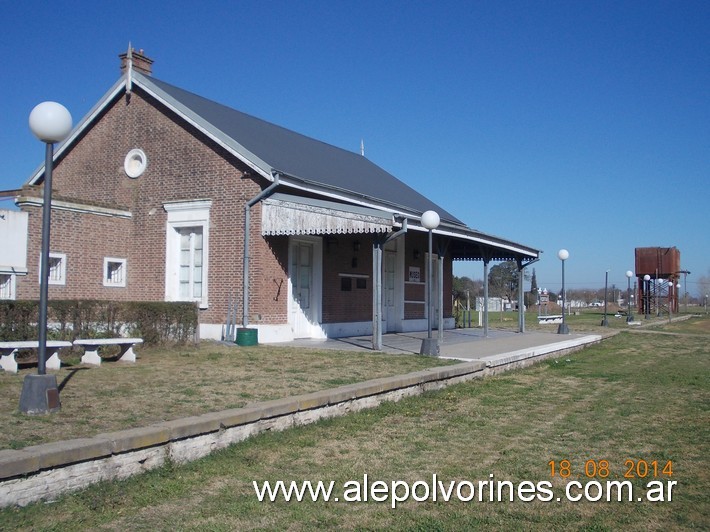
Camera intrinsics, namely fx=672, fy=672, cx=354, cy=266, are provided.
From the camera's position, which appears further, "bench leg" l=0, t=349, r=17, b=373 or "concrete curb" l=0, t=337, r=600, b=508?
"bench leg" l=0, t=349, r=17, b=373

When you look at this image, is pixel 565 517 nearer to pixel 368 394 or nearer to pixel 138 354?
pixel 368 394

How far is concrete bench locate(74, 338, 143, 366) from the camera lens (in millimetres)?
9633

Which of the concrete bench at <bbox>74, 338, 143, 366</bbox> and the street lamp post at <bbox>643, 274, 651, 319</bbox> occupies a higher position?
the street lamp post at <bbox>643, 274, 651, 319</bbox>

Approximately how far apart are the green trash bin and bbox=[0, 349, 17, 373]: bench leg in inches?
198

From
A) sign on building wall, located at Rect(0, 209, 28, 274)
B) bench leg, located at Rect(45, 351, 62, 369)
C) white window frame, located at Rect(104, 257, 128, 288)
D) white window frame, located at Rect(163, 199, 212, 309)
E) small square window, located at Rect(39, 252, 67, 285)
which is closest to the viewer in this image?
bench leg, located at Rect(45, 351, 62, 369)

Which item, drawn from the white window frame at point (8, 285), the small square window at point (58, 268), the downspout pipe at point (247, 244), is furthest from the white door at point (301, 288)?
the white window frame at point (8, 285)

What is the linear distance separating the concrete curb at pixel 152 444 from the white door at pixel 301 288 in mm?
7069

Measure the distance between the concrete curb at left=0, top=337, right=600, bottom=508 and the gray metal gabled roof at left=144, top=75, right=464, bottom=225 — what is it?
742 cm

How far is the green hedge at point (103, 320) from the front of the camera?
378 inches

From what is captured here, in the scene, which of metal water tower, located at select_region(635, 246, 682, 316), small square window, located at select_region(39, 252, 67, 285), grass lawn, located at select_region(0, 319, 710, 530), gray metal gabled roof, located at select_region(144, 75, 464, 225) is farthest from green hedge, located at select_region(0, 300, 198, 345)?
metal water tower, located at select_region(635, 246, 682, 316)

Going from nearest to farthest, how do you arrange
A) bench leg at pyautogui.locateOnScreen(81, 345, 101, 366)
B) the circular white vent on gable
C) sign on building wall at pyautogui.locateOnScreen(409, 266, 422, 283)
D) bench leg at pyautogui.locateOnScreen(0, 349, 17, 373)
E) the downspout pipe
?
bench leg at pyautogui.locateOnScreen(0, 349, 17, 373) → bench leg at pyautogui.locateOnScreen(81, 345, 101, 366) → the downspout pipe → the circular white vent on gable → sign on building wall at pyautogui.locateOnScreen(409, 266, 422, 283)

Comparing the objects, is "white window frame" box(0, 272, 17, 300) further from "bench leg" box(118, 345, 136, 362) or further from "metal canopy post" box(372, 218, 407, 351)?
"metal canopy post" box(372, 218, 407, 351)
